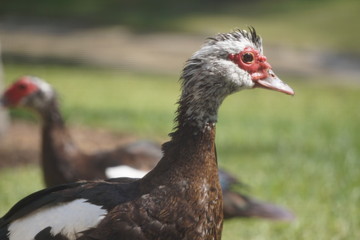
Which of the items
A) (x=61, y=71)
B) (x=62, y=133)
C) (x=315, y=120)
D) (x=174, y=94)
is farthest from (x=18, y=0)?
(x=62, y=133)

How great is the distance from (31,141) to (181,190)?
489 cm

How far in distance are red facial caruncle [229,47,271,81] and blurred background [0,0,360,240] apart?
2.21 metres

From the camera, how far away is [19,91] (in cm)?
547

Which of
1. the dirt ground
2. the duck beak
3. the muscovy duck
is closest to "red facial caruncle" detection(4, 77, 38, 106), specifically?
the dirt ground

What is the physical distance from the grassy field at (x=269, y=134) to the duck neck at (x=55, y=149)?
0.81 meters

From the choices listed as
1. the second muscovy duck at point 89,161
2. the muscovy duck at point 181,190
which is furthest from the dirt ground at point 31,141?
the muscovy duck at point 181,190

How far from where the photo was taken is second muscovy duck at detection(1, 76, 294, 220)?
4.77 meters

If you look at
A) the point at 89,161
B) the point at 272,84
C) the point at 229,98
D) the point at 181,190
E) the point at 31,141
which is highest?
the point at 229,98

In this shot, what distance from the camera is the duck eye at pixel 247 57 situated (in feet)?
10.2

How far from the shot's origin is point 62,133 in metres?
5.09

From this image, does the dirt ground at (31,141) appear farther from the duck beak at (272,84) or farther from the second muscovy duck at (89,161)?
the duck beak at (272,84)

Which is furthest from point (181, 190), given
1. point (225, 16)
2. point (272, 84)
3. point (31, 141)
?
point (225, 16)

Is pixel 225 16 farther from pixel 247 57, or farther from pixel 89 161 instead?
pixel 247 57

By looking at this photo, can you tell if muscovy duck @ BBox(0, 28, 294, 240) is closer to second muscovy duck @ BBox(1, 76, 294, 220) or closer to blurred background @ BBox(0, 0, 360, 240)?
second muscovy duck @ BBox(1, 76, 294, 220)
